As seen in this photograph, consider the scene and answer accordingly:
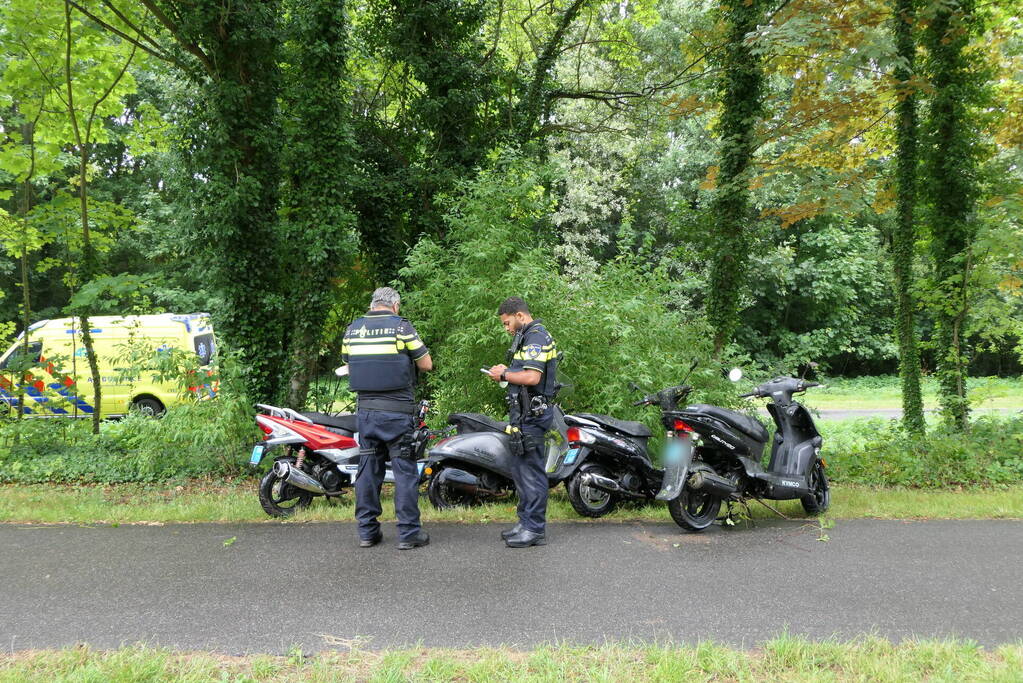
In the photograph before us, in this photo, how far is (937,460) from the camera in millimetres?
8281

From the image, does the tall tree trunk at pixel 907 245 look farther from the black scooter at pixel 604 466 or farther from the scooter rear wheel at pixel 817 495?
the black scooter at pixel 604 466

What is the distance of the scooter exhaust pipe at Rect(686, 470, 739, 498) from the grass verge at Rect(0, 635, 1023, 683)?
2.01 m

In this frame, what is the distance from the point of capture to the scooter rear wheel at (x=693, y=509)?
18.1 ft

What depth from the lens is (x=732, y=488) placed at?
562 cm

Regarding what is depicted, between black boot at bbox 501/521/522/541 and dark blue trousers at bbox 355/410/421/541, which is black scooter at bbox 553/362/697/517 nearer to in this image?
black boot at bbox 501/521/522/541

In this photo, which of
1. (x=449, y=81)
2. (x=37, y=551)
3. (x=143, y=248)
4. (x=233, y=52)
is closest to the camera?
(x=37, y=551)

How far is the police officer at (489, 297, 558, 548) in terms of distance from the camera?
5.36 metres

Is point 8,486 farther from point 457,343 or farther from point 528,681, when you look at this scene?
point 528,681

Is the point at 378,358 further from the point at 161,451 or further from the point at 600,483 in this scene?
the point at 161,451

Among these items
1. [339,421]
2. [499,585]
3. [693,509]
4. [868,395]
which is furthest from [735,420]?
[868,395]

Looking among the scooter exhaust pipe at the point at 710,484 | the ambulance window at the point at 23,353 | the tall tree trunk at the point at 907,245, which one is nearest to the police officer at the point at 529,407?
the scooter exhaust pipe at the point at 710,484

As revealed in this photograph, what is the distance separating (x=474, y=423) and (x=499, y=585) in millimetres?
2266

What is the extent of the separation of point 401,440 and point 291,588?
4.42 feet

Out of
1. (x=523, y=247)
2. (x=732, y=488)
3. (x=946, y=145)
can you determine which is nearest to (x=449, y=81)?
(x=523, y=247)
